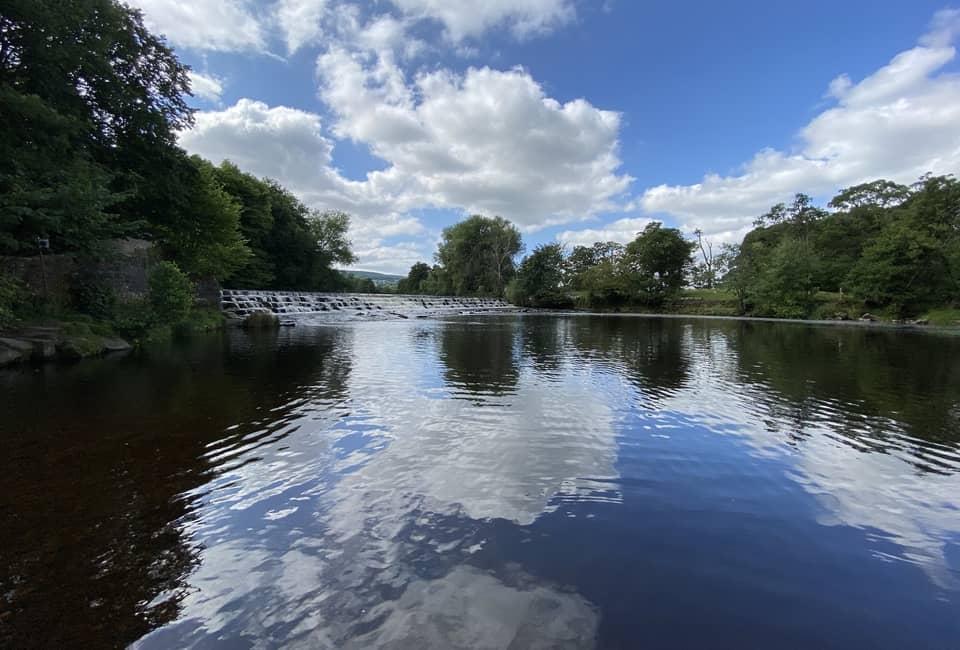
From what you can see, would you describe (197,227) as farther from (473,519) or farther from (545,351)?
(473,519)

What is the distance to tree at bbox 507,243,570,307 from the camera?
5722 centimetres

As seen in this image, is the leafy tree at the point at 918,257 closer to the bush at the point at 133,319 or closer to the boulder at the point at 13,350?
the bush at the point at 133,319

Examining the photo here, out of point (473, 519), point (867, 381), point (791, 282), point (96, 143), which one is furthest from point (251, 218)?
point (791, 282)

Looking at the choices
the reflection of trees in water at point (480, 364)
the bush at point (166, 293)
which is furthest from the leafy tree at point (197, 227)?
the reflection of trees in water at point (480, 364)

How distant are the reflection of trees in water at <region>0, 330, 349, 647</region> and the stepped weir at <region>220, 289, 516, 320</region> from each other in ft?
57.1

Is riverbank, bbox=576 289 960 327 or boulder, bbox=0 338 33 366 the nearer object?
boulder, bbox=0 338 33 366

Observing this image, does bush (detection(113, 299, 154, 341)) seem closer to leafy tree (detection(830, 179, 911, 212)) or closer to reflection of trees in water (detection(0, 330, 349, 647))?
reflection of trees in water (detection(0, 330, 349, 647))

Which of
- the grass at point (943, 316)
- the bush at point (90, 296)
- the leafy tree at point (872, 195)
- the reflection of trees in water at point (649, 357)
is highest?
the leafy tree at point (872, 195)

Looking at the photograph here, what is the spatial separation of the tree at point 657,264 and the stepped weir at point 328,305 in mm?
23141

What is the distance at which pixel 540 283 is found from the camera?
57500mm

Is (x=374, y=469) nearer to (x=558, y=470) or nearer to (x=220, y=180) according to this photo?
(x=558, y=470)

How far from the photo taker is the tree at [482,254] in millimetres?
66312

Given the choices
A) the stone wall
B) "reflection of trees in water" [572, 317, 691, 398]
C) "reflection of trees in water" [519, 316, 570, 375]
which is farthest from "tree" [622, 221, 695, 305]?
the stone wall

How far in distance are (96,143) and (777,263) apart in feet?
161
